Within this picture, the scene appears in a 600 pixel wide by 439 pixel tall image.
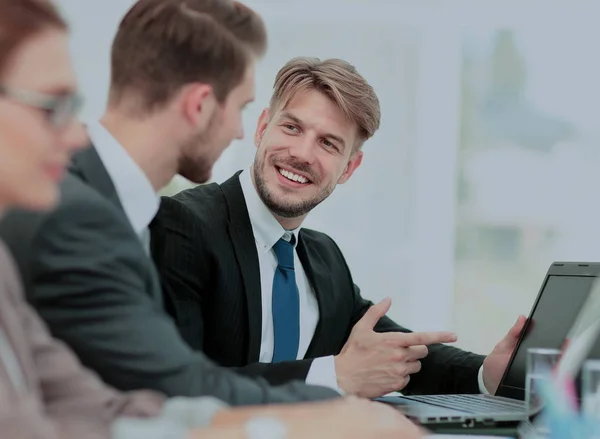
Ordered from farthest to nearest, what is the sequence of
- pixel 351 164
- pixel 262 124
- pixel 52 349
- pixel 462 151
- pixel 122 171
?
pixel 462 151
pixel 351 164
pixel 262 124
pixel 122 171
pixel 52 349

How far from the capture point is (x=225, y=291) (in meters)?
1.93

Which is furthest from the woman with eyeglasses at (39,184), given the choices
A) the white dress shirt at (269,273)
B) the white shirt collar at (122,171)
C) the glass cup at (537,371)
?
the white dress shirt at (269,273)

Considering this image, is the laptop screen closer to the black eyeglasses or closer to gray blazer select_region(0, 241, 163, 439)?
gray blazer select_region(0, 241, 163, 439)

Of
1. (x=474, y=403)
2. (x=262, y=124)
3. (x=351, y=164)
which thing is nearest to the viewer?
(x=474, y=403)

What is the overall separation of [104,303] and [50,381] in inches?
4.9

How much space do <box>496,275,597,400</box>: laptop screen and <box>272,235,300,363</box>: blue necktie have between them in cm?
46

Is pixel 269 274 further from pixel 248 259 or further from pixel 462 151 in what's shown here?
pixel 462 151

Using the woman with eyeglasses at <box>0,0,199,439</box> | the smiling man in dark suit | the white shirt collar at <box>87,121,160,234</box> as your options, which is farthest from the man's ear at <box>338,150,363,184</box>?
the woman with eyeglasses at <box>0,0,199,439</box>

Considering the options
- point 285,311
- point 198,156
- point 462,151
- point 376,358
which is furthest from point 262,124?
point 462,151

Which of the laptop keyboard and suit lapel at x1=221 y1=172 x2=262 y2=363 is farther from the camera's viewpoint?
suit lapel at x1=221 y1=172 x2=262 y2=363

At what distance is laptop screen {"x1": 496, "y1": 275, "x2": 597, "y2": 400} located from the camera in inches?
71.1

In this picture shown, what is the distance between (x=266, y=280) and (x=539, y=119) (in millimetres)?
3298

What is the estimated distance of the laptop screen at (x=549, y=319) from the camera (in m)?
1.80

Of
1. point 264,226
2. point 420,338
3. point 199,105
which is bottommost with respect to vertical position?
point 420,338
